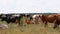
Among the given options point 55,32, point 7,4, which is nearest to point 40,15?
point 55,32

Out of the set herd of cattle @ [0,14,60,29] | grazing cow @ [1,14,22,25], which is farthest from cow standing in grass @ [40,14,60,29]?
grazing cow @ [1,14,22,25]

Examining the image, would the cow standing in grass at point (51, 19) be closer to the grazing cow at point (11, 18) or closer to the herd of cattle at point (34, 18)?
the herd of cattle at point (34, 18)

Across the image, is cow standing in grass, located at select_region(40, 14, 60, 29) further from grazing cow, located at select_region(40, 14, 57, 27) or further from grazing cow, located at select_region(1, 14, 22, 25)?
grazing cow, located at select_region(1, 14, 22, 25)

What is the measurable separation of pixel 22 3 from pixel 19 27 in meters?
0.20

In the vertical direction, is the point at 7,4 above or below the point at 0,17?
above

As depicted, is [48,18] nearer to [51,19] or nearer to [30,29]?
[51,19]

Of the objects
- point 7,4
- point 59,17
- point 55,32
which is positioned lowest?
point 55,32

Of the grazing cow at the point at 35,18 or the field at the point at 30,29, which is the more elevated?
the grazing cow at the point at 35,18

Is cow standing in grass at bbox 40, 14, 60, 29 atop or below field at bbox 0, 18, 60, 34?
atop

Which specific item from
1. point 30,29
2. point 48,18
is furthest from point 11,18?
point 48,18

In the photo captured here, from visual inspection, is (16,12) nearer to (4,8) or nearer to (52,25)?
(4,8)

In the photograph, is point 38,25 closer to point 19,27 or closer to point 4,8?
point 19,27

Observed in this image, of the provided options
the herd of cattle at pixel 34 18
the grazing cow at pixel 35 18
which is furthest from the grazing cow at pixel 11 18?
the grazing cow at pixel 35 18

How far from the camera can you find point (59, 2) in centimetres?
116
